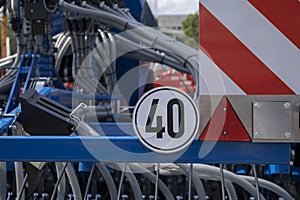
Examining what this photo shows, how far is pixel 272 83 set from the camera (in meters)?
1.07

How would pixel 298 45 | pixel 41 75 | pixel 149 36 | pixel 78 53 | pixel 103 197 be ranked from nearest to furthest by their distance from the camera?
1. pixel 298 45
2. pixel 103 197
3. pixel 41 75
4. pixel 149 36
5. pixel 78 53

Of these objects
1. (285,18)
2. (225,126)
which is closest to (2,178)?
(225,126)

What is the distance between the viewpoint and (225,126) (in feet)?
3.61

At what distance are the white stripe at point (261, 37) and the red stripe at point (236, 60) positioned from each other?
12 mm

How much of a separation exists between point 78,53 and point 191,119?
1926 millimetres

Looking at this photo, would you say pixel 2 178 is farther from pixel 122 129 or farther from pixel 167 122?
pixel 167 122

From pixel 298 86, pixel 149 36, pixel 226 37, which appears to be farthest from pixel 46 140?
pixel 149 36

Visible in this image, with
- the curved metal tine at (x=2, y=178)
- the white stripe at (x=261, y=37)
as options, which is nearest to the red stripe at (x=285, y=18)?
the white stripe at (x=261, y=37)

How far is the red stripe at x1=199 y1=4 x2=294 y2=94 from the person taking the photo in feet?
3.52

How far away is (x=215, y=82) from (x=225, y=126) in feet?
0.37

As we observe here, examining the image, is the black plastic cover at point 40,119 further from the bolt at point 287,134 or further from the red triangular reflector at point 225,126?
the bolt at point 287,134

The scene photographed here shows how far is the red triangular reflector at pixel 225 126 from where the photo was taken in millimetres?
1088

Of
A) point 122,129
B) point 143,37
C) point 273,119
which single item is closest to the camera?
point 273,119

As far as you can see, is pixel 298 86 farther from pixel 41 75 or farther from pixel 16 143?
pixel 41 75
